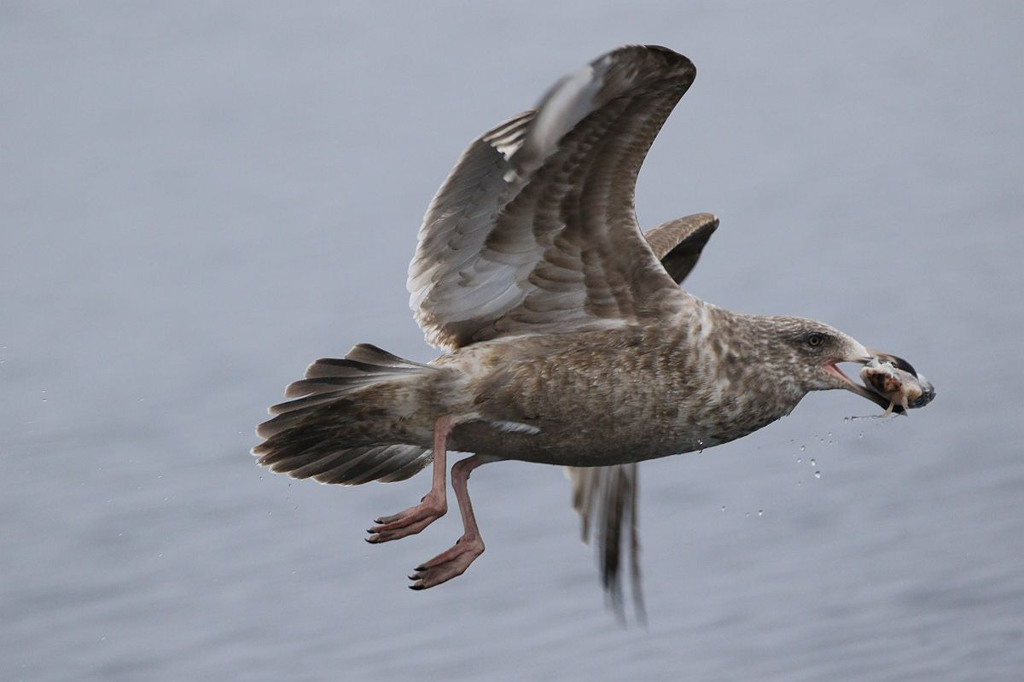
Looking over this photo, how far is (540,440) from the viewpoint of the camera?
21.5 ft

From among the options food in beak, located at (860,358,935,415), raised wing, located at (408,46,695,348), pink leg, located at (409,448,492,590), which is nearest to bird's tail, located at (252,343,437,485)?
raised wing, located at (408,46,695,348)

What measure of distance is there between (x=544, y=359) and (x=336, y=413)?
67 cm

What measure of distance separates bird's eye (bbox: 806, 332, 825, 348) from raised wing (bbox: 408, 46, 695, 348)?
17.5 inches

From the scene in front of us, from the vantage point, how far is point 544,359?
257 inches

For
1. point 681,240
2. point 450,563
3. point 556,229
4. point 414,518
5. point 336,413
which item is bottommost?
point 450,563

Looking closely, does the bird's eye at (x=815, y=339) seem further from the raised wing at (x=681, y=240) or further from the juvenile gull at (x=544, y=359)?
the raised wing at (x=681, y=240)

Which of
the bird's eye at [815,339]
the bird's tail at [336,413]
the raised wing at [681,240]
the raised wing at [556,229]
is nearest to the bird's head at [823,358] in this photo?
the bird's eye at [815,339]

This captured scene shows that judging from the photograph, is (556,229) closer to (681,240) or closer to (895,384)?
(895,384)

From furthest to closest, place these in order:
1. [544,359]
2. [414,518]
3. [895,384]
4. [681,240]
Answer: [681,240] < [895,384] < [544,359] < [414,518]

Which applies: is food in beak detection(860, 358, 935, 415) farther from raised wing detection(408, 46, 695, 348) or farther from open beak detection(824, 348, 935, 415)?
raised wing detection(408, 46, 695, 348)

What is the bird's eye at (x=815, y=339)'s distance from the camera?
669 cm

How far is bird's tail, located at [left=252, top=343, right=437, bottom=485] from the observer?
6.51 m

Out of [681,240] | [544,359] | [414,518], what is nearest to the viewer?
[414,518]

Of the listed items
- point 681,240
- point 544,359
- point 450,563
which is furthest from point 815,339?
point 450,563
